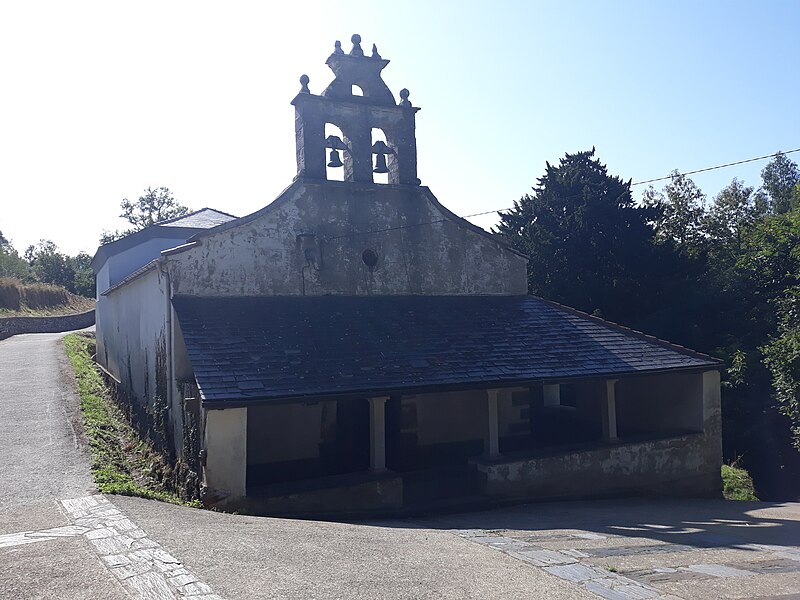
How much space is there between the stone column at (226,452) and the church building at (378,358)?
0.02 metres

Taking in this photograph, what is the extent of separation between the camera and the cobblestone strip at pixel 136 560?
429cm

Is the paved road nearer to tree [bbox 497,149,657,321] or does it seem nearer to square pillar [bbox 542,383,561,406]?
square pillar [bbox 542,383,561,406]

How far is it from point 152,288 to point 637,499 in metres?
9.72

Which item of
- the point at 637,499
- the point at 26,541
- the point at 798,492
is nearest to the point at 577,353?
the point at 637,499

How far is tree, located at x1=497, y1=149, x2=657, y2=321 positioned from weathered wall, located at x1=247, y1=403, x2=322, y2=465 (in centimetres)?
1605

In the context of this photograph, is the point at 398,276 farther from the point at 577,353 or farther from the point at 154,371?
the point at 154,371

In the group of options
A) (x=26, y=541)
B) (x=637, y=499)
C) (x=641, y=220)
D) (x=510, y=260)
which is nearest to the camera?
(x=26, y=541)

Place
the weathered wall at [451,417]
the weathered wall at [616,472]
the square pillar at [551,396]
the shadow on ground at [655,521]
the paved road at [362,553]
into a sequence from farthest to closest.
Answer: the square pillar at [551,396] < the weathered wall at [451,417] < the weathered wall at [616,472] < the shadow on ground at [655,521] < the paved road at [362,553]

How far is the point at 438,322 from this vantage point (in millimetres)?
12016

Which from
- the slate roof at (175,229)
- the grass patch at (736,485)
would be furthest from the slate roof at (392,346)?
the slate roof at (175,229)

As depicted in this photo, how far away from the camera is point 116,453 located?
10984 millimetres

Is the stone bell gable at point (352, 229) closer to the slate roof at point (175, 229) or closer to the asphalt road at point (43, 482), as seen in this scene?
the asphalt road at point (43, 482)

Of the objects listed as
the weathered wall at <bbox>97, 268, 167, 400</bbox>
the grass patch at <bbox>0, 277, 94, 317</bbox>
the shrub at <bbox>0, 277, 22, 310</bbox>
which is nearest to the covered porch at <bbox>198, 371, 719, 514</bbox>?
the weathered wall at <bbox>97, 268, 167, 400</bbox>

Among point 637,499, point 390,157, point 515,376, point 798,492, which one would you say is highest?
point 390,157
